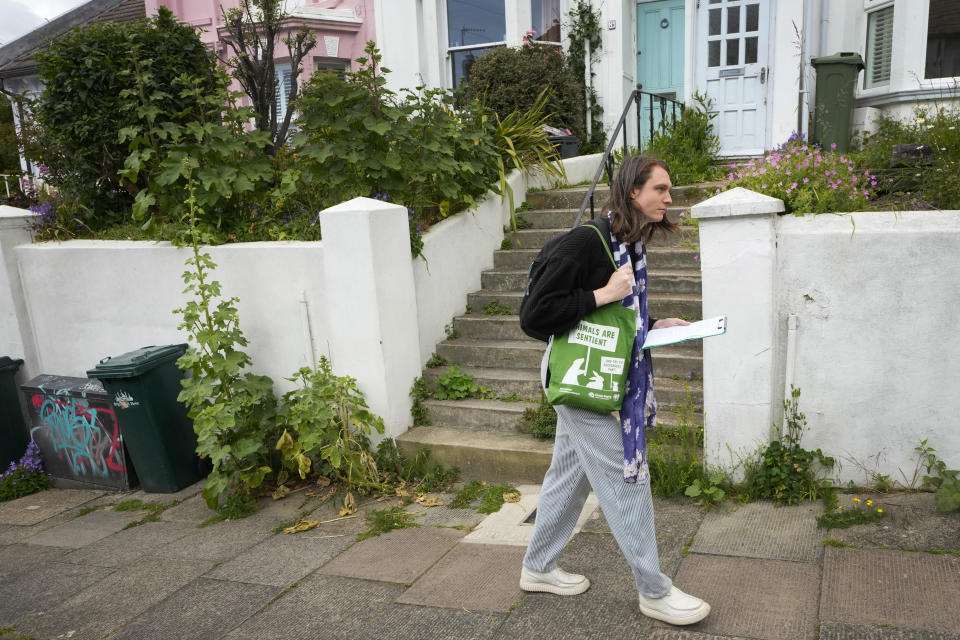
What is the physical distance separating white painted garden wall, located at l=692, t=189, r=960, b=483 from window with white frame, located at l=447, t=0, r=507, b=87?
786cm

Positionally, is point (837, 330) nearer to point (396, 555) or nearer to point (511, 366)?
point (511, 366)

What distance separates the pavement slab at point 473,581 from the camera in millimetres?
3451

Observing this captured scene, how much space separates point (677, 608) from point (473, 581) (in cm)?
107

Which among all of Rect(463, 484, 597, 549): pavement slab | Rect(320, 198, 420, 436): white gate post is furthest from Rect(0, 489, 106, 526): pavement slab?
Rect(463, 484, 597, 549): pavement slab

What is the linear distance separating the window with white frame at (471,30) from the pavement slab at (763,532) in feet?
28.4

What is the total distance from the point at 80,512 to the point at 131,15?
590 inches

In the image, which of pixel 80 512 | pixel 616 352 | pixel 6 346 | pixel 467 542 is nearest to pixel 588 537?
pixel 467 542

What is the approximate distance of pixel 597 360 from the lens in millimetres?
2863

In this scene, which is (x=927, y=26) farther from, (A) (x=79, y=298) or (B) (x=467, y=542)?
(A) (x=79, y=298)

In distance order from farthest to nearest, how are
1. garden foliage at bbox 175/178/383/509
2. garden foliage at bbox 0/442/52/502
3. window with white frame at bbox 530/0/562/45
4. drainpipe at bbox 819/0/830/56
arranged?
window with white frame at bbox 530/0/562/45 < drainpipe at bbox 819/0/830/56 < garden foliage at bbox 0/442/52/502 < garden foliage at bbox 175/178/383/509

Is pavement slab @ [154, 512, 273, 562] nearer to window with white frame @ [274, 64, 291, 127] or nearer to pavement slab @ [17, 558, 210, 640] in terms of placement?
pavement slab @ [17, 558, 210, 640]

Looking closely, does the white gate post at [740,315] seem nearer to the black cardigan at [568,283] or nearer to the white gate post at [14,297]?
the black cardigan at [568,283]

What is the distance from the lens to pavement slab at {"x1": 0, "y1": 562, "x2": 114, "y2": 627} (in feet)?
12.9

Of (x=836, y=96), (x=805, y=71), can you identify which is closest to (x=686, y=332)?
(x=836, y=96)
